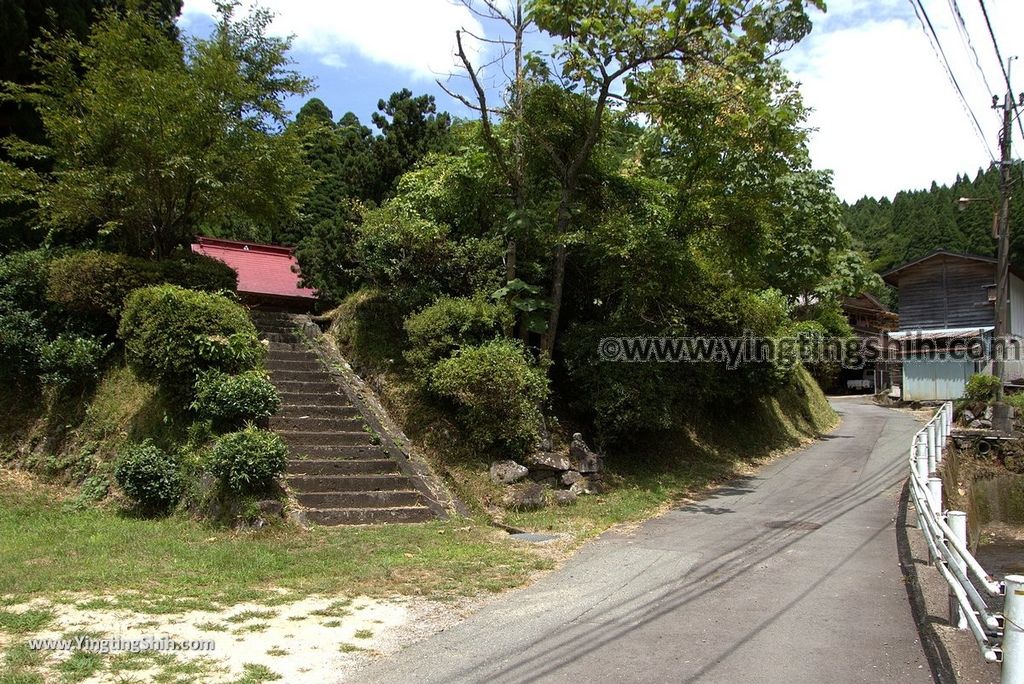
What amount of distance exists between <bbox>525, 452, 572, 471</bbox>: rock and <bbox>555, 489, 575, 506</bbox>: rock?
422 mm

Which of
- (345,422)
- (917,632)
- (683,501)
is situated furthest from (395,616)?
(683,501)

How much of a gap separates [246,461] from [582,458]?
536 centimetres

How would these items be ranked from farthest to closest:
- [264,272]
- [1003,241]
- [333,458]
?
[264,272]
[1003,241]
[333,458]

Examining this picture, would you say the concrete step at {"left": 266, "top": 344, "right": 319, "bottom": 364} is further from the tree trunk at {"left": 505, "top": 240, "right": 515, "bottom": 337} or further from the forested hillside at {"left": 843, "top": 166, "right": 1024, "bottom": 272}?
the forested hillside at {"left": 843, "top": 166, "right": 1024, "bottom": 272}

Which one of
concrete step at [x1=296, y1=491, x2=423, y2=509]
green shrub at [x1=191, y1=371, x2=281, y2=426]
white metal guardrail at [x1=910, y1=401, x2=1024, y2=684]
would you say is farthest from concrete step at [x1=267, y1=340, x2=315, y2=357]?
white metal guardrail at [x1=910, y1=401, x2=1024, y2=684]

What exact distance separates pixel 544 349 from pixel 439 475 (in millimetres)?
2939

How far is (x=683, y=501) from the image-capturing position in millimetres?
11352

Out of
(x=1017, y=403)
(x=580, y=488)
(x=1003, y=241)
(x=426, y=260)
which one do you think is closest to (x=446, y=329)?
(x=426, y=260)

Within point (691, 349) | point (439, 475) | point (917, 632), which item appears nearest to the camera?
point (917, 632)

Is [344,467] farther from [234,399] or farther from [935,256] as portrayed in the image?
[935,256]

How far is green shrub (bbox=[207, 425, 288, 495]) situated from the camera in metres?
8.38

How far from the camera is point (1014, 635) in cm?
358

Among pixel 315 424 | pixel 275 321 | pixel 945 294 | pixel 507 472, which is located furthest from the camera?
pixel 945 294

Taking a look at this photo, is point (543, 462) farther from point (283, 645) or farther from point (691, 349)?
point (283, 645)
